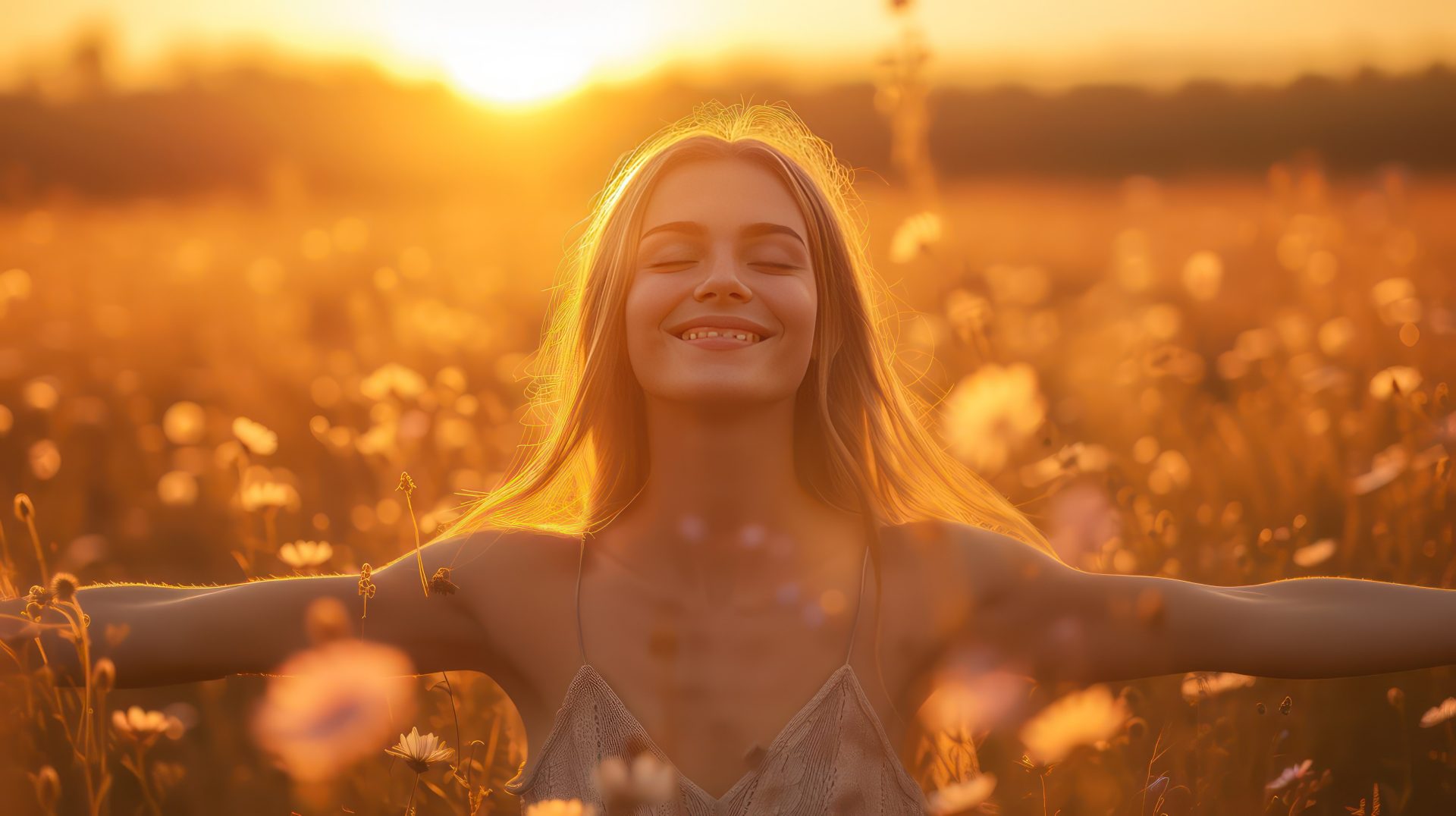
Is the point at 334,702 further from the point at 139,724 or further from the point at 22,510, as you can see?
the point at 22,510

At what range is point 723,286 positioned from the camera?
213cm

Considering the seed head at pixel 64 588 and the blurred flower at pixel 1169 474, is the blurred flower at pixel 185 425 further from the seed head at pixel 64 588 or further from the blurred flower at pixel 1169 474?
the blurred flower at pixel 1169 474

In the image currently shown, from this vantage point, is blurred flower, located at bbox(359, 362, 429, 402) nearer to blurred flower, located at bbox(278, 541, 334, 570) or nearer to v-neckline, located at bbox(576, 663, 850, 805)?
blurred flower, located at bbox(278, 541, 334, 570)

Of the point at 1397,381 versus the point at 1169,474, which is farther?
the point at 1169,474

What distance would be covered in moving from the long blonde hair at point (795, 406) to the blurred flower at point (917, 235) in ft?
2.19

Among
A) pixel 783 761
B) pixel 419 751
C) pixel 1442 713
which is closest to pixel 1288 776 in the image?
pixel 1442 713

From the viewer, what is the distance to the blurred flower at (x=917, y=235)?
10.6 feet

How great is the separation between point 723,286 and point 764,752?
700mm

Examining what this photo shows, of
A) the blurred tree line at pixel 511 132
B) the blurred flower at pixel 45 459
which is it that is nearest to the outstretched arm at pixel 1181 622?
the blurred flower at pixel 45 459

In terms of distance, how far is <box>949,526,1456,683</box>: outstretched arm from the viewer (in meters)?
2.13

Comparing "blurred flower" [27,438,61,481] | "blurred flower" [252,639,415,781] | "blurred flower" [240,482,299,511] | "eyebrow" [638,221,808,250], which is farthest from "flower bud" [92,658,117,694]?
"blurred flower" [27,438,61,481]

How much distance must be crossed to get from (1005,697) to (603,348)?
0.88m

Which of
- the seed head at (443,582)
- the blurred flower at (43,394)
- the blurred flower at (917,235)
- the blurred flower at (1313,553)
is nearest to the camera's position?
A: the seed head at (443,582)

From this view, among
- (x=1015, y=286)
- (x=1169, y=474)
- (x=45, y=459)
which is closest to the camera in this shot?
(x=1169, y=474)
